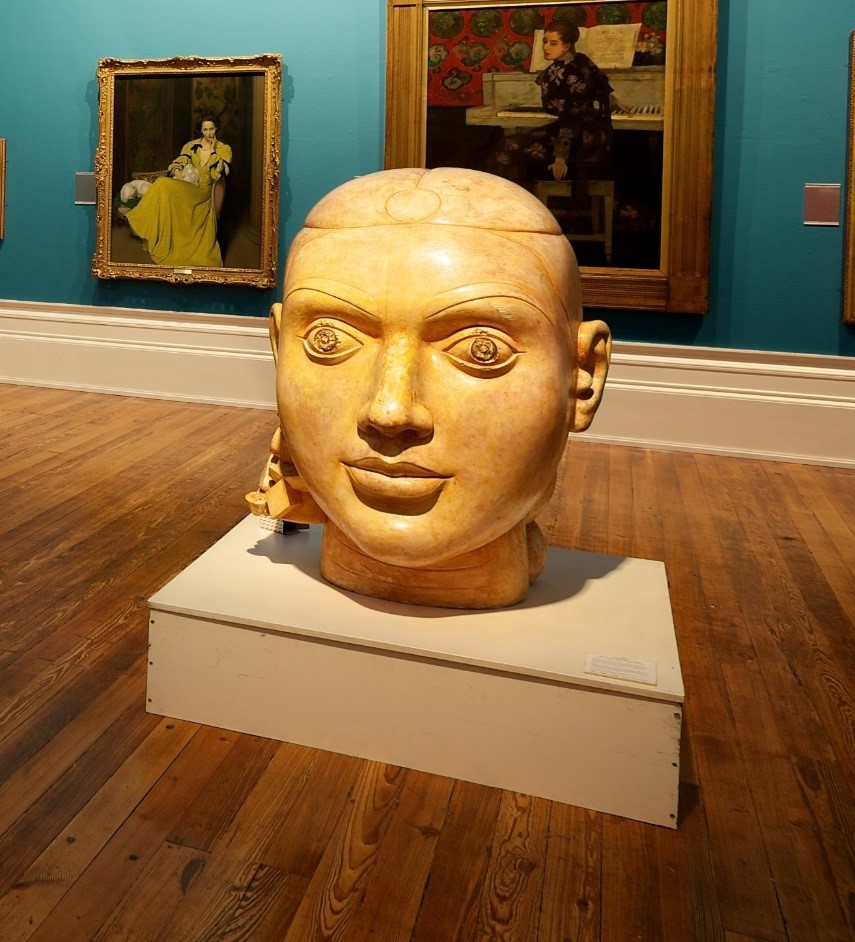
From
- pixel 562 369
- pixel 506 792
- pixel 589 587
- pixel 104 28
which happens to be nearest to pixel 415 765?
pixel 506 792

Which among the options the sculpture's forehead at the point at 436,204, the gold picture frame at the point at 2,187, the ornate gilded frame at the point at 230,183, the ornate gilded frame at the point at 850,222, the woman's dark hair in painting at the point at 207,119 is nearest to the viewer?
the sculpture's forehead at the point at 436,204

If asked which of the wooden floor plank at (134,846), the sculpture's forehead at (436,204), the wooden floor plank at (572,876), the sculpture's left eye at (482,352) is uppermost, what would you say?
the sculpture's forehead at (436,204)

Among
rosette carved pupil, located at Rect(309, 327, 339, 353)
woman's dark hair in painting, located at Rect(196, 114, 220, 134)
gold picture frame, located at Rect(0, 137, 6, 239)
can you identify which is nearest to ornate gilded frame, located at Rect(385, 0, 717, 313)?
woman's dark hair in painting, located at Rect(196, 114, 220, 134)

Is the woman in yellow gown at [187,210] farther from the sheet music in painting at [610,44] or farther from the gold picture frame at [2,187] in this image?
the sheet music in painting at [610,44]

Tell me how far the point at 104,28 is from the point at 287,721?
621cm

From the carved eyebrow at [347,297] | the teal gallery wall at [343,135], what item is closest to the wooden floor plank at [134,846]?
the carved eyebrow at [347,297]

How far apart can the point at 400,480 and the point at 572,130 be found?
4307 millimetres

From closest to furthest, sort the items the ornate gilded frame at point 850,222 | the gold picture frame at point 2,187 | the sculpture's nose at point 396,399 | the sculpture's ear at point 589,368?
1. the sculpture's nose at point 396,399
2. the sculpture's ear at point 589,368
3. the ornate gilded frame at point 850,222
4. the gold picture frame at point 2,187

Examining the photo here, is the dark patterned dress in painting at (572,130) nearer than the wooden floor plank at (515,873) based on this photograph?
No

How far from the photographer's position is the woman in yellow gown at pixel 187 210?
6.47 meters

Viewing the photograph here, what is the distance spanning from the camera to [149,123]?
660 cm

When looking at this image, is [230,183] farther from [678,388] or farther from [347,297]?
[347,297]

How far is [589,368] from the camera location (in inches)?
94.3

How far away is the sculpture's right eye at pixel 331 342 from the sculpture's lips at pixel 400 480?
0.27m
